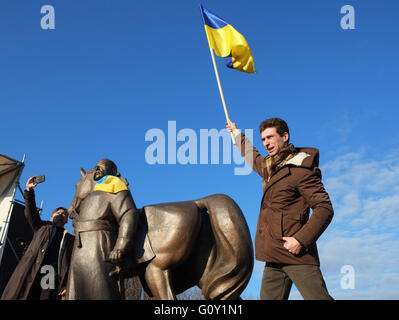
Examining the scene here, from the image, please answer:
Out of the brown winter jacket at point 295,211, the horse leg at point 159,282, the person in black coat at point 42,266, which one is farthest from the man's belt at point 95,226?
the brown winter jacket at point 295,211

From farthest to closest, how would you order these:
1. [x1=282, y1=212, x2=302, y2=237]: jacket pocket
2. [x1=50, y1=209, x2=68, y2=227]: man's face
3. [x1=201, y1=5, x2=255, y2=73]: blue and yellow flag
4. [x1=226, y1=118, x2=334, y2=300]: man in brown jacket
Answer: [x1=50, y1=209, x2=68, y2=227]: man's face, [x1=201, y1=5, x2=255, y2=73]: blue and yellow flag, [x1=282, y1=212, x2=302, y2=237]: jacket pocket, [x1=226, y1=118, x2=334, y2=300]: man in brown jacket

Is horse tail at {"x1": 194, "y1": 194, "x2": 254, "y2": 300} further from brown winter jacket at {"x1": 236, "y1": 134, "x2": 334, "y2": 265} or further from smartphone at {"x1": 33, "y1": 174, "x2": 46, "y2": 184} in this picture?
smartphone at {"x1": 33, "y1": 174, "x2": 46, "y2": 184}

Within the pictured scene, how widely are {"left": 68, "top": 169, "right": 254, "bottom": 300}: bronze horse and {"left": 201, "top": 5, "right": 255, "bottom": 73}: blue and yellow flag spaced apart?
2.20 meters

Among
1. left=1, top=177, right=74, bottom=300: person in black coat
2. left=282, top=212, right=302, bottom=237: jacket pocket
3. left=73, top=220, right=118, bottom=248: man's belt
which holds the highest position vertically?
left=282, top=212, right=302, bottom=237: jacket pocket

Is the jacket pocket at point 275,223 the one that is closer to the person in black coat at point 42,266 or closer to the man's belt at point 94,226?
the man's belt at point 94,226

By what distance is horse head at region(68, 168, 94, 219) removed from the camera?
495 centimetres

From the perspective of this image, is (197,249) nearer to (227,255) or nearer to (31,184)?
(227,255)

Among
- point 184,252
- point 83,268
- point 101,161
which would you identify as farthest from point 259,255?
point 101,161

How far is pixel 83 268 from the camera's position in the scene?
4.32m

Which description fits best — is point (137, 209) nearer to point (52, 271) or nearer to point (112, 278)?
point (112, 278)

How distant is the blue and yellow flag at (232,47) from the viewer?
19.1 feet

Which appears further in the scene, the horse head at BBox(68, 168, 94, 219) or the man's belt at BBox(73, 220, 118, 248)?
the horse head at BBox(68, 168, 94, 219)

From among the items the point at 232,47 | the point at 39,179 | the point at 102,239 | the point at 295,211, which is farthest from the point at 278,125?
the point at 39,179

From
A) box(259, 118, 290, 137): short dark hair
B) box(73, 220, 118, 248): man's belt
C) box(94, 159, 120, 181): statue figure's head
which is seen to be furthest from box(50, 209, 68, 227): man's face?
box(259, 118, 290, 137): short dark hair
